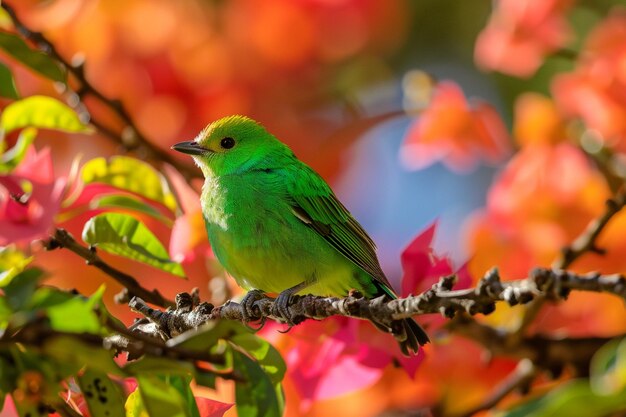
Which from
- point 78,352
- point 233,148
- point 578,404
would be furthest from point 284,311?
point 233,148

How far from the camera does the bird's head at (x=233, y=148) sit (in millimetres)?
3324

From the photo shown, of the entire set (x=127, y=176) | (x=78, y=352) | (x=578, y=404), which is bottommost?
(x=578, y=404)

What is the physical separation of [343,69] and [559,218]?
2.43 m

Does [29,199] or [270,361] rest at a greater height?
[29,199]

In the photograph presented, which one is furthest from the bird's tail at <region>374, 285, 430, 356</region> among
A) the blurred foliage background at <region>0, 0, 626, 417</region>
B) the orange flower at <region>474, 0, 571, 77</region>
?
the orange flower at <region>474, 0, 571, 77</region>

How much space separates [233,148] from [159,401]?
190cm

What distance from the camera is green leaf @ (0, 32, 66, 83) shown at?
2.03 metres

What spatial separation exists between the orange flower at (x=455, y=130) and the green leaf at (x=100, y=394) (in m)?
2.21

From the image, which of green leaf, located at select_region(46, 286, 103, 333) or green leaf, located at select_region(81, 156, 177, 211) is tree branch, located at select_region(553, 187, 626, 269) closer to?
green leaf, located at select_region(81, 156, 177, 211)

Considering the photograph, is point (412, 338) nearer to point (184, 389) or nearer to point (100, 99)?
point (184, 389)

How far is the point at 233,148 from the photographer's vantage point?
11.1 feet

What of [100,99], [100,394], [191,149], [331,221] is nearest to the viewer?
[100,394]

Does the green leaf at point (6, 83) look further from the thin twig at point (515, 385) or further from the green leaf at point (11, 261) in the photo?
the thin twig at point (515, 385)

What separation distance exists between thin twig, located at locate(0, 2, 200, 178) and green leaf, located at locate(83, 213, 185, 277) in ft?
2.33
